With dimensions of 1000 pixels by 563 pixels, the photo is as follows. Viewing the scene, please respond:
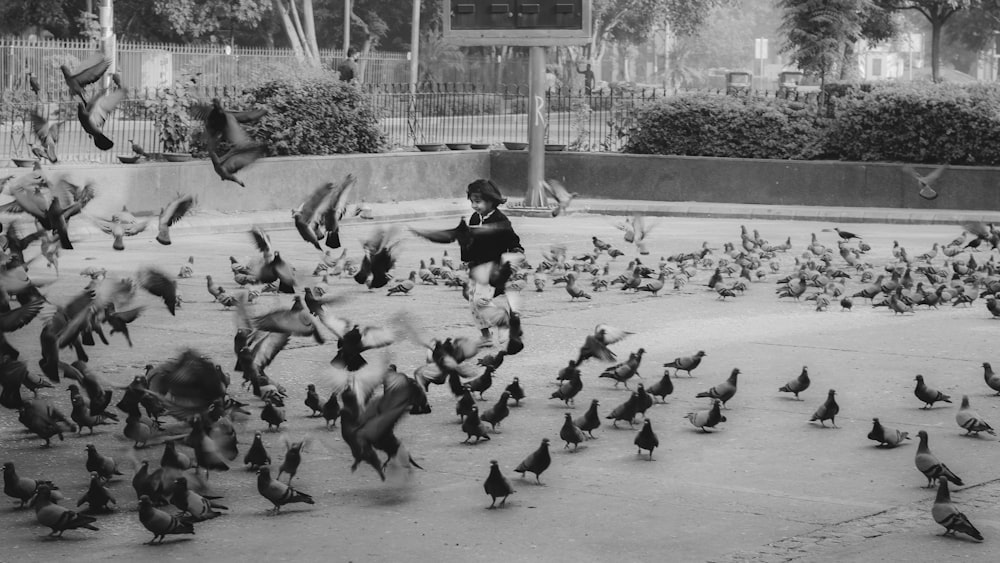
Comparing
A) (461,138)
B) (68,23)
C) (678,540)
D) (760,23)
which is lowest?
(678,540)

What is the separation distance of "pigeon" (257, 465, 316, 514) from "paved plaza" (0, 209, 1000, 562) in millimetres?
64

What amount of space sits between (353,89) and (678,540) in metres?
18.8

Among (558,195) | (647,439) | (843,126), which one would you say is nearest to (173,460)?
(647,439)

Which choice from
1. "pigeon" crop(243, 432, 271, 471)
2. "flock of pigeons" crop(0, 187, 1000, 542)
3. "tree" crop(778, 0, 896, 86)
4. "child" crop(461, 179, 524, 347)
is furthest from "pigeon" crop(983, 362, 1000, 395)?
"tree" crop(778, 0, 896, 86)

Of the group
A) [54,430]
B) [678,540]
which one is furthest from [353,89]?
[678,540]

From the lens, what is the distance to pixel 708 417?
8219 millimetres

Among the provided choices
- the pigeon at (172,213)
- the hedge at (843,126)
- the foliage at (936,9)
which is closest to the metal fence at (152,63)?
the hedge at (843,126)

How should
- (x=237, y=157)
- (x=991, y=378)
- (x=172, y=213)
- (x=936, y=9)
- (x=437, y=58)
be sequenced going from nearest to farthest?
(x=991, y=378) → (x=237, y=157) → (x=172, y=213) → (x=936, y=9) → (x=437, y=58)

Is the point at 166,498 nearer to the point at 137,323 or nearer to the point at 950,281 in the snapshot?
the point at 137,323

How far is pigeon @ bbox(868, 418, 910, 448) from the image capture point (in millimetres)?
7855

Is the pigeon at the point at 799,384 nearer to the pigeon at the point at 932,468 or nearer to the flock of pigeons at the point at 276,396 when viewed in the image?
the flock of pigeons at the point at 276,396

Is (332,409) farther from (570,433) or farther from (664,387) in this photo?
(664,387)

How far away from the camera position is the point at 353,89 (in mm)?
24172

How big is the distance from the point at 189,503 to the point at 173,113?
17.4 metres
